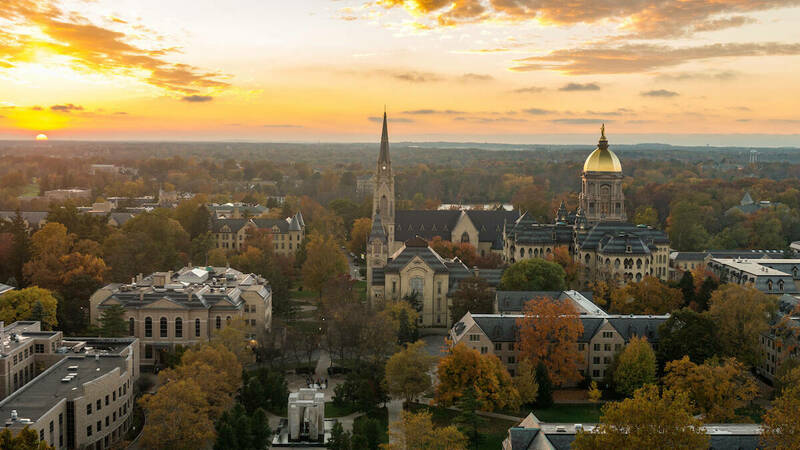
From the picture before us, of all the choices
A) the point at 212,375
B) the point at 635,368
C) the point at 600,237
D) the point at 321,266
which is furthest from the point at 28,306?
the point at 600,237

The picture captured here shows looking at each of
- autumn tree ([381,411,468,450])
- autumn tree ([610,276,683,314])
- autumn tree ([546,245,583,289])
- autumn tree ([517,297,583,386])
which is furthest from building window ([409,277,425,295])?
autumn tree ([381,411,468,450])

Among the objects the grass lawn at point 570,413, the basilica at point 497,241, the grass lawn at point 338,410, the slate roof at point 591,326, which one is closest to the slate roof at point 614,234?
the basilica at point 497,241

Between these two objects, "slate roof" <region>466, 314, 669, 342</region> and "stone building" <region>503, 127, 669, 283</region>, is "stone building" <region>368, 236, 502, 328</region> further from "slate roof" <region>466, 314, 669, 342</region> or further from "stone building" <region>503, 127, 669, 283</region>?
"slate roof" <region>466, 314, 669, 342</region>

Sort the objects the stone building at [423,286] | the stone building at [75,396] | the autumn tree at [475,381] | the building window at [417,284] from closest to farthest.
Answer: the stone building at [75,396] → the autumn tree at [475,381] → the stone building at [423,286] → the building window at [417,284]

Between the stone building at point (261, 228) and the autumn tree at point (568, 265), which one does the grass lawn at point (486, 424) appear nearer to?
the autumn tree at point (568, 265)

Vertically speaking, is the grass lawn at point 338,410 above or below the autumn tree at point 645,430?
below

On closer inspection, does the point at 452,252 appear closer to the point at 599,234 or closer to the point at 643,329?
the point at 599,234
